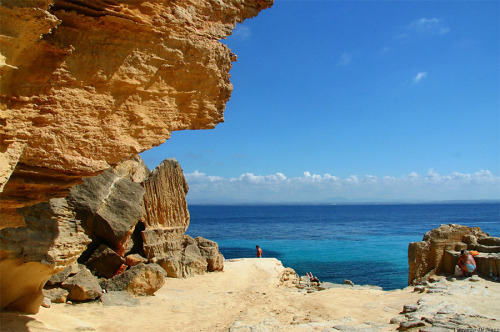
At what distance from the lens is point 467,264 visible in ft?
36.8

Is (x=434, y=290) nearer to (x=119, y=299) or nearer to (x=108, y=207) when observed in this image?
(x=119, y=299)

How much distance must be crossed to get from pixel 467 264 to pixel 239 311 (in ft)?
22.9

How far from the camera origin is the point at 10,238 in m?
6.35

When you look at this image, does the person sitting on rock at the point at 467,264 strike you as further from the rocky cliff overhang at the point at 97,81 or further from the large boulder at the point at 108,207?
the large boulder at the point at 108,207

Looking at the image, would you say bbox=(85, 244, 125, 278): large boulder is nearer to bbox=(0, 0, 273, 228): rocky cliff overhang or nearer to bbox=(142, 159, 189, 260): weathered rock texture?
bbox=(142, 159, 189, 260): weathered rock texture

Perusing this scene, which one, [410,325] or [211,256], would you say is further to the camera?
[211,256]

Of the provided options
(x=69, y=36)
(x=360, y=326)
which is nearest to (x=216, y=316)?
(x=360, y=326)

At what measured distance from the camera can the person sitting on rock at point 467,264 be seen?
11156mm

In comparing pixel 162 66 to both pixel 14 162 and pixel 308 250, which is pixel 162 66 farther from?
pixel 308 250

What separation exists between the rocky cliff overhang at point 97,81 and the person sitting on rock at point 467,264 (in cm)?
974

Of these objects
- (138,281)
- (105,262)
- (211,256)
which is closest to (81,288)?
(138,281)

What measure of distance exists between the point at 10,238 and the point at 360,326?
6727mm

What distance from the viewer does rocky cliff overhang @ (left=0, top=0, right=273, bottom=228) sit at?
152 inches

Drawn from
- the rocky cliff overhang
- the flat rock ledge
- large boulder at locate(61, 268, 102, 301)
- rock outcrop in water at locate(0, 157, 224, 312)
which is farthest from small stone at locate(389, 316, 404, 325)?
large boulder at locate(61, 268, 102, 301)
